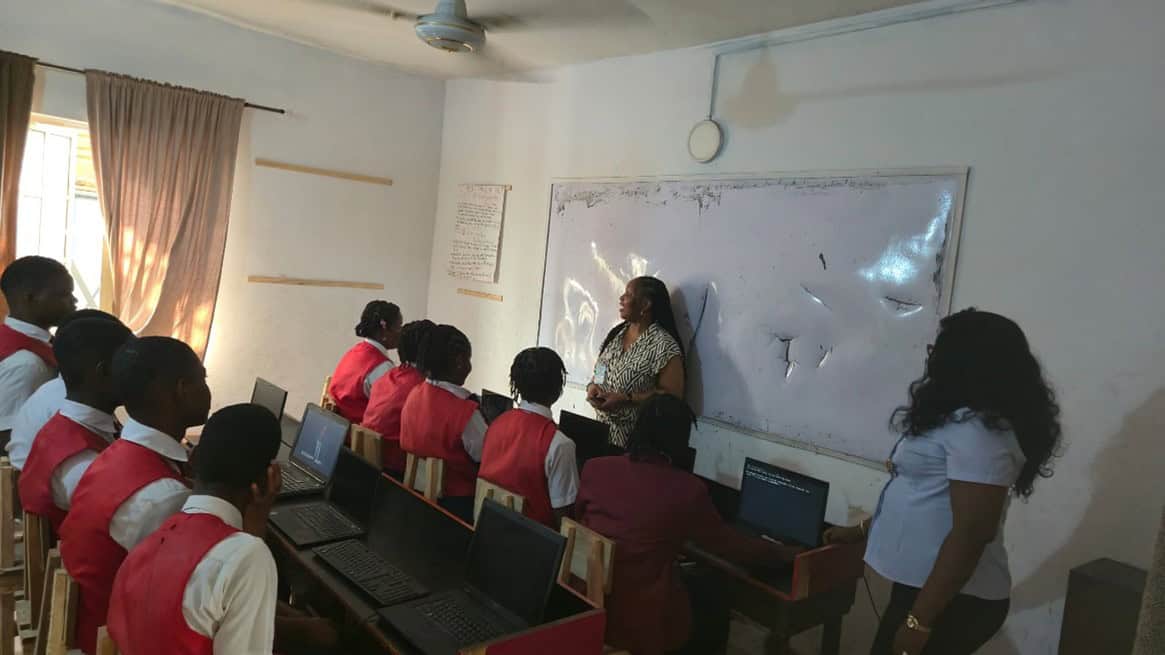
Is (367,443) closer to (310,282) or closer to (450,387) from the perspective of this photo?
(450,387)

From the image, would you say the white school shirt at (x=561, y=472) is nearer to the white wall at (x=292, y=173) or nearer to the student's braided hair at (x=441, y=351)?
the student's braided hair at (x=441, y=351)

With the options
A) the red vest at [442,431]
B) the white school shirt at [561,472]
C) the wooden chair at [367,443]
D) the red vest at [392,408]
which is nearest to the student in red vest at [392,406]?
the red vest at [392,408]

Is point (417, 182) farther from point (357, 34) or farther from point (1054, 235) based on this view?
point (1054, 235)

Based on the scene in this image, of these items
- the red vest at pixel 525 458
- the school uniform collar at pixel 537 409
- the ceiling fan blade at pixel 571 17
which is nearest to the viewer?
the red vest at pixel 525 458

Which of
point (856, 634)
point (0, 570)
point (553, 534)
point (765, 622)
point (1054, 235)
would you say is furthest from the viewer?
point (856, 634)

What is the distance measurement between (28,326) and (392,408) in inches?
55.9

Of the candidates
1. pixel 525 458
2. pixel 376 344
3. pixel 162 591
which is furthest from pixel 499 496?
pixel 376 344

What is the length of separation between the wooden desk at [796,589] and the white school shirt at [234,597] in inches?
53.6

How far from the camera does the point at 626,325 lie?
367 cm

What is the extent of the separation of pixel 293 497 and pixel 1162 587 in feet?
7.95

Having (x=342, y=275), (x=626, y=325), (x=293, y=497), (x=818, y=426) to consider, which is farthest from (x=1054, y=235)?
(x=342, y=275)

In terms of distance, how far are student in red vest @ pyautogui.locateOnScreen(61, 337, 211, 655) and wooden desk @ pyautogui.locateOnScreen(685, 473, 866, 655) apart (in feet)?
4.97

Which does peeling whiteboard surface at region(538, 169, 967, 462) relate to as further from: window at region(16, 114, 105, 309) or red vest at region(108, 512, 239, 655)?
window at region(16, 114, 105, 309)

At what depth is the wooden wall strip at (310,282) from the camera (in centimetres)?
477
